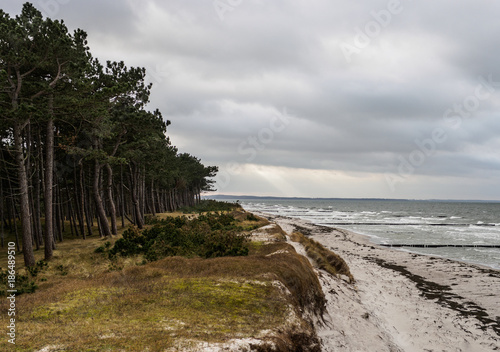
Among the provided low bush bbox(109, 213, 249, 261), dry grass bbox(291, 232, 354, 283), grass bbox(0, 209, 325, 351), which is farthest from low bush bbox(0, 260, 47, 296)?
dry grass bbox(291, 232, 354, 283)

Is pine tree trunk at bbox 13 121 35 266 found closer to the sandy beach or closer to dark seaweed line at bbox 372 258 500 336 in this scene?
the sandy beach

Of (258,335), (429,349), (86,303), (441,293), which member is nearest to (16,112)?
(86,303)

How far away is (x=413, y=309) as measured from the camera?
1448cm

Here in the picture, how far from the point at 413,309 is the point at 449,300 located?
133 inches

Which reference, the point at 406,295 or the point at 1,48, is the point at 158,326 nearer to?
the point at 406,295

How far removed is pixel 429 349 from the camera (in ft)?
35.0

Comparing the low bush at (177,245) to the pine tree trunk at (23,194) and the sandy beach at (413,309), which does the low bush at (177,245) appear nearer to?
the pine tree trunk at (23,194)

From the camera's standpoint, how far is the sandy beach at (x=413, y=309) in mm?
10719

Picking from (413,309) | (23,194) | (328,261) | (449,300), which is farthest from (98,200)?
(449,300)

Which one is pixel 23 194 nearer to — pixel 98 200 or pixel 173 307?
pixel 98 200

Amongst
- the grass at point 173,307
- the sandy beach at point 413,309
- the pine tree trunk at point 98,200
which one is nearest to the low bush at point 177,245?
the grass at point 173,307

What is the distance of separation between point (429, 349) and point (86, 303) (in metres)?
12.1

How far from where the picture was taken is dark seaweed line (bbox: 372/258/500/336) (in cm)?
1333

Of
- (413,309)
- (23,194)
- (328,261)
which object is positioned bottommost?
(413,309)
